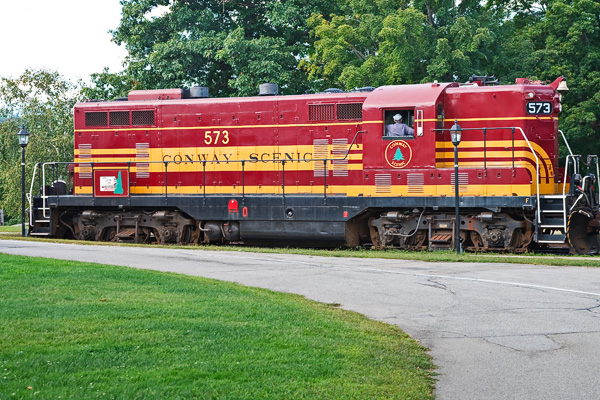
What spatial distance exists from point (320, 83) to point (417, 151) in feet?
42.4

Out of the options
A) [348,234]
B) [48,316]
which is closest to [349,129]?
[348,234]

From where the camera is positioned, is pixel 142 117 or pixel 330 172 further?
pixel 142 117

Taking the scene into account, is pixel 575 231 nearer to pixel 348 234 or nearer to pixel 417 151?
pixel 417 151

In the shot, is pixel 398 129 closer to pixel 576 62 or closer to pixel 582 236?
pixel 582 236

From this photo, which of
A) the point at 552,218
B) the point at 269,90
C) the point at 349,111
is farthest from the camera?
the point at 269,90

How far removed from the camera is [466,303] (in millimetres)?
11438

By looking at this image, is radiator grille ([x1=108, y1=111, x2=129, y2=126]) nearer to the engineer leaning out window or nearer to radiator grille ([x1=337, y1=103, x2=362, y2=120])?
radiator grille ([x1=337, y1=103, x2=362, y2=120])

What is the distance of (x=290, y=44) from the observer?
3272 cm

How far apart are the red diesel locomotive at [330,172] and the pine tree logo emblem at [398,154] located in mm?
35

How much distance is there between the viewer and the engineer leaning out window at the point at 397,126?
1922 centimetres

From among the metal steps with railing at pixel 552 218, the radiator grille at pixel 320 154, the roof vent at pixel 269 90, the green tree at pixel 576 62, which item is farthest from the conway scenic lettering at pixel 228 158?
the green tree at pixel 576 62

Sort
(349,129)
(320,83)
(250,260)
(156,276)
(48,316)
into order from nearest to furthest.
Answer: (48,316), (156,276), (250,260), (349,129), (320,83)

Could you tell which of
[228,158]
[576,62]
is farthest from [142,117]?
[576,62]

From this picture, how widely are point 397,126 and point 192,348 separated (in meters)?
12.7
